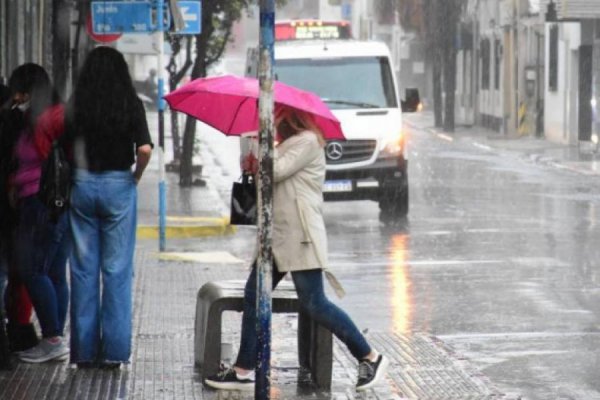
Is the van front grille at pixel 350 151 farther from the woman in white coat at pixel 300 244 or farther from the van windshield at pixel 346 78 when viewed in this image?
the woman in white coat at pixel 300 244

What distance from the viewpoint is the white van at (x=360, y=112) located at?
23188mm

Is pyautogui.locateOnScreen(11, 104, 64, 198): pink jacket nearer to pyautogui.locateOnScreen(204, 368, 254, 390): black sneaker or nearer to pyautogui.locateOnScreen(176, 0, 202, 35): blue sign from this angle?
pyautogui.locateOnScreen(204, 368, 254, 390): black sneaker

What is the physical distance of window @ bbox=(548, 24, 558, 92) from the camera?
154 feet

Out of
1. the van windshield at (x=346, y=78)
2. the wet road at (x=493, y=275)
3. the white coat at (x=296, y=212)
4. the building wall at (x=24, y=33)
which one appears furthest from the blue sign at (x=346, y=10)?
the white coat at (x=296, y=212)

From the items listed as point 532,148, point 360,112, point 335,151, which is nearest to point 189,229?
point 335,151

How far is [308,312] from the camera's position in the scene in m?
9.55

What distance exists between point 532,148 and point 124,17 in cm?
2546

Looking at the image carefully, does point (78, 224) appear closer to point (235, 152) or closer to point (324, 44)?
point (324, 44)

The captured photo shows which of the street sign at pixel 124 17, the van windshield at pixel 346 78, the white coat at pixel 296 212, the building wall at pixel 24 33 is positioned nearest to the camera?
the white coat at pixel 296 212

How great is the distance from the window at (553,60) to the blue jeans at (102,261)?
37.4 metres

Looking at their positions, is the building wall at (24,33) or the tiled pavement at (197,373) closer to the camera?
the tiled pavement at (197,373)

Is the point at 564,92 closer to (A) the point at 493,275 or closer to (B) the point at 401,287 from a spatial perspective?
(A) the point at 493,275

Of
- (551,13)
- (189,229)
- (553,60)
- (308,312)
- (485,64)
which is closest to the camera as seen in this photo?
(308,312)

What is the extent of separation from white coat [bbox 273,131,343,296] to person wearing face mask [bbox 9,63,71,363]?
158 cm
